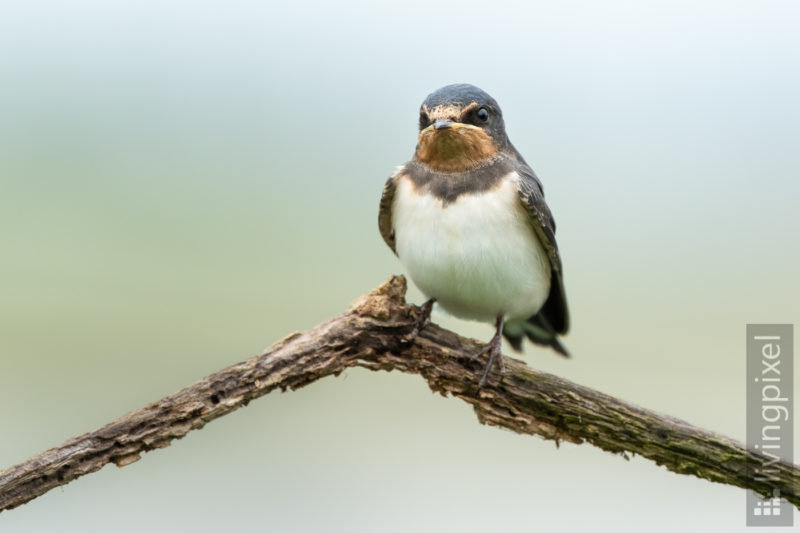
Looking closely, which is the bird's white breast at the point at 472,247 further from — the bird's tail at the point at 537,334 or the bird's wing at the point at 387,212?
the bird's tail at the point at 537,334

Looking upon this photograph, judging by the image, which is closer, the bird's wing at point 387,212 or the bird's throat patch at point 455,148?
the bird's throat patch at point 455,148

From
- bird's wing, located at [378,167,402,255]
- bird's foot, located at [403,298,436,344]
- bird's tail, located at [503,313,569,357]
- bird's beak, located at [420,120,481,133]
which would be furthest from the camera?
bird's tail, located at [503,313,569,357]

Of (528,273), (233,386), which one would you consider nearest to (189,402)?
(233,386)

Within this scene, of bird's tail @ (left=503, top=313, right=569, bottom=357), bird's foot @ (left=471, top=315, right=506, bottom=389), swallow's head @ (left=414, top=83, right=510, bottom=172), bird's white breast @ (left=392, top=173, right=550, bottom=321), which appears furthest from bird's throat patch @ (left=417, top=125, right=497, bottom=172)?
bird's tail @ (left=503, top=313, right=569, bottom=357)

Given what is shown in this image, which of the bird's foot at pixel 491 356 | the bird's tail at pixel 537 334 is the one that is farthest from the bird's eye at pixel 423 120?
the bird's tail at pixel 537 334

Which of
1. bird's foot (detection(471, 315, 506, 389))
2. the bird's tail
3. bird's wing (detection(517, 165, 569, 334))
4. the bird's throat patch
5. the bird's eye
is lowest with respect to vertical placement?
bird's foot (detection(471, 315, 506, 389))

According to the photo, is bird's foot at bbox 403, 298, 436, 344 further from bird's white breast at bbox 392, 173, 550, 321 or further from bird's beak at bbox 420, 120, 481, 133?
bird's beak at bbox 420, 120, 481, 133

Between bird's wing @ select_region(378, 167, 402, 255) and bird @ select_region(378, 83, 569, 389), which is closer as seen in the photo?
bird @ select_region(378, 83, 569, 389)

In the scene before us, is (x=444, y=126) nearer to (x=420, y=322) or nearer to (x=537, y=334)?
(x=420, y=322)
